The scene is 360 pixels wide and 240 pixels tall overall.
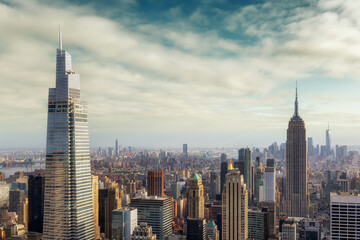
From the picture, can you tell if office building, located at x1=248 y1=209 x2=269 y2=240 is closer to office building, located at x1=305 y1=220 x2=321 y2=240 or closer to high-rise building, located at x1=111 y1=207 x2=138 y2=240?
office building, located at x1=305 y1=220 x2=321 y2=240

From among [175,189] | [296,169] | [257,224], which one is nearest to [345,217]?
[257,224]

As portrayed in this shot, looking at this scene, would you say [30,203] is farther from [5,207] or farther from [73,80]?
[73,80]

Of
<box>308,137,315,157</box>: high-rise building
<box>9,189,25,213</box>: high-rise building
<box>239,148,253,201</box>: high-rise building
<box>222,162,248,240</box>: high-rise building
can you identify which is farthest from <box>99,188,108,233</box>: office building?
<box>308,137,315,157</box>: high-rise building

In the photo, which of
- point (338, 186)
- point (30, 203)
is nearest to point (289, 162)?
point (338, 186)

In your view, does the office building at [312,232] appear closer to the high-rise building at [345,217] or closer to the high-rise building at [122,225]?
the high-rise building at [345,217]

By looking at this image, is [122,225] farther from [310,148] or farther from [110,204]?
[310,148]
